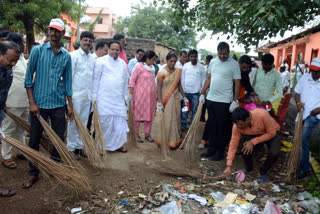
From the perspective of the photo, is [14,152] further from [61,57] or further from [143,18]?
[143,18]

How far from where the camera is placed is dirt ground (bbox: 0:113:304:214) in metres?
2.65

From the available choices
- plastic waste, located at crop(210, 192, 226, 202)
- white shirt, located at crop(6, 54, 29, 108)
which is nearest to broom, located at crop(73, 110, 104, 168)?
A: white shirt, located at crop(6, 54, 29, 108)

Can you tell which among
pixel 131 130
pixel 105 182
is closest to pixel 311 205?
pixel 105 182

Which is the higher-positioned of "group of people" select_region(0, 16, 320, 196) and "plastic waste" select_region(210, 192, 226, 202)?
"group of people" select_region(0, 16, 320, 196)

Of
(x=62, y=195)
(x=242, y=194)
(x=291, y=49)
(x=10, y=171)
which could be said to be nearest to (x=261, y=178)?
(x=242, y=194)

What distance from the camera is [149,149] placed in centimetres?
452

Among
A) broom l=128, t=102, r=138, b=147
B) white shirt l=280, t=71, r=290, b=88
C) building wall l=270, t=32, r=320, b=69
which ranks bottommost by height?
broom l=128, t=102, r=138, b=147

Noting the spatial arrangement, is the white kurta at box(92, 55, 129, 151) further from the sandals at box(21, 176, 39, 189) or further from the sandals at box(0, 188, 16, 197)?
the sandals at box(0, 188, 16, 197)

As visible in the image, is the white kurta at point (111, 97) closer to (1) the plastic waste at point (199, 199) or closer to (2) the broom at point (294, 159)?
(1) the plastic waste at point (199, 199)

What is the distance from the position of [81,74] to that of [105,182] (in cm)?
147

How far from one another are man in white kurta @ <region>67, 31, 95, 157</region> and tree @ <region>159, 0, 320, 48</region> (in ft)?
5.52

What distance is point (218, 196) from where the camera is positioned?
2908 mm

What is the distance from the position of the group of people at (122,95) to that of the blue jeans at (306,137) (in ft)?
0.04

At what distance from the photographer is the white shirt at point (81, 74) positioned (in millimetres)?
3629
